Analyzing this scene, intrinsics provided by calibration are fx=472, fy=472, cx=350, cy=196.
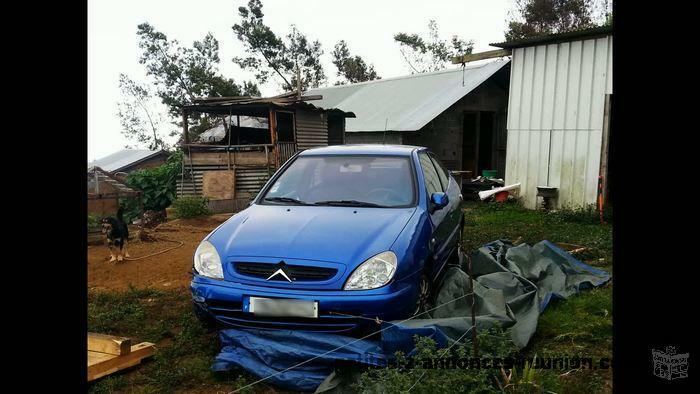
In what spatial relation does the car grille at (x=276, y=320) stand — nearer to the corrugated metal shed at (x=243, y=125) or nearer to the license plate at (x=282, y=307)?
the license plate at (x=282, y=307)

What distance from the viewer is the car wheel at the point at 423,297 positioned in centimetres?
351

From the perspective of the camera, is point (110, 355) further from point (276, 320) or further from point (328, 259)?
point (328, 259)

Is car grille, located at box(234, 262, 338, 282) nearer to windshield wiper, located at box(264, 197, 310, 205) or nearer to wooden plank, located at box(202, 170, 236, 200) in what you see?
windshield wiper, located at box(264, 197, 310, 205)

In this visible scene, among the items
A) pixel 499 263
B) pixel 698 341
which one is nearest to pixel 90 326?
pixel 499 263

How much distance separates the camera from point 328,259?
3.22 metres

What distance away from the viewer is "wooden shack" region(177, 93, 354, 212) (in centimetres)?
1302

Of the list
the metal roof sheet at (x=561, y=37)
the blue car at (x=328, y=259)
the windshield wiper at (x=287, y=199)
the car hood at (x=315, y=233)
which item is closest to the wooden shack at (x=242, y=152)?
the metal roof sheet at (x=561, y=37)

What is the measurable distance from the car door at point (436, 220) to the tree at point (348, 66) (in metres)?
32.4

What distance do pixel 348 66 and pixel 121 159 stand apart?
64.2ft

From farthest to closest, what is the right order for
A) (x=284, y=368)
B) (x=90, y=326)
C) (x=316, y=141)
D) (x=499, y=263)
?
(x=316, y=141) < (x=499, y=263) < (x=90, y=326) < (x=284, y=368)

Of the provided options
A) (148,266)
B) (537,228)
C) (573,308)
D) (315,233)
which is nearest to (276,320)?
(315,233)
